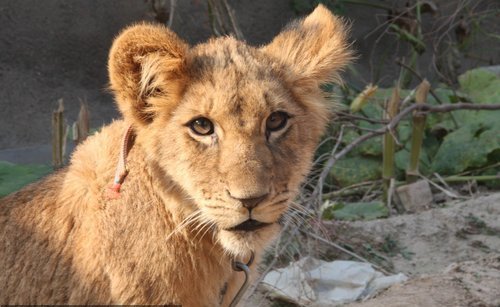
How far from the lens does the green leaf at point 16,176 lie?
438cm

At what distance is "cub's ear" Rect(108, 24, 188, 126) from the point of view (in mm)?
2939

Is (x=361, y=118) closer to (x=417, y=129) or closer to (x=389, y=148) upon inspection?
(x=389, y=148)

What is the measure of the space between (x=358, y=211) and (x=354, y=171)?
2.71 ft

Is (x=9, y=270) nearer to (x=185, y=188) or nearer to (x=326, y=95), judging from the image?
(x=185, y=188)

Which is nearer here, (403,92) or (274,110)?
(274,110)

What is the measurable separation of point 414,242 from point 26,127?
442cm

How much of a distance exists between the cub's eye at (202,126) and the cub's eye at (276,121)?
202 millimetres

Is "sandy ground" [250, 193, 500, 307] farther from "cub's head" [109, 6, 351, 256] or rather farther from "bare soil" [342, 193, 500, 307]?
"cub's head" [109, 6, 351, 256]

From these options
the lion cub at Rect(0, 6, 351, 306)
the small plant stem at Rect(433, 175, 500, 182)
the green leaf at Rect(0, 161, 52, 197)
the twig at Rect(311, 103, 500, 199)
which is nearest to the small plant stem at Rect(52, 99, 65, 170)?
the green leaf at Rect(0, 161, 52, 197)

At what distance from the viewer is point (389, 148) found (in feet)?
19.8

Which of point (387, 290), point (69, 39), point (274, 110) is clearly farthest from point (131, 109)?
point (69, 39)

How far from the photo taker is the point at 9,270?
3.21 m

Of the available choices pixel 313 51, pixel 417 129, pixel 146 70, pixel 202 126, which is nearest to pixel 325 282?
pixel 417 129

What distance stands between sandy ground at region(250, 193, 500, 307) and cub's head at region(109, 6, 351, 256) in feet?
5.98
